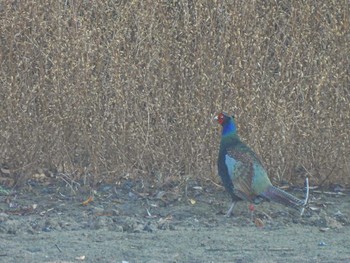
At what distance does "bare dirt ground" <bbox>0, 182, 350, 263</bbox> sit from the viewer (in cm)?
635

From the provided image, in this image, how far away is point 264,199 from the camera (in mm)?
7512

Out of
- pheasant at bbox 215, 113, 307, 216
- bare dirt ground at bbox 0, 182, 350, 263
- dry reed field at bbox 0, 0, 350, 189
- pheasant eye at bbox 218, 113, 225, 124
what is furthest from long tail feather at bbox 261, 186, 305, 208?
dry reed field at bbox 0, 0, 350, 189

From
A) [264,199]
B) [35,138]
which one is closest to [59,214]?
[35,138]

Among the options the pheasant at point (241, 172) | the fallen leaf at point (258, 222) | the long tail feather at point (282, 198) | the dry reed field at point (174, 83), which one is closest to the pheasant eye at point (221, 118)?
the pheasant at point (241, 172)

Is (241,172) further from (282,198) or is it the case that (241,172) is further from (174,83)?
(174,83)

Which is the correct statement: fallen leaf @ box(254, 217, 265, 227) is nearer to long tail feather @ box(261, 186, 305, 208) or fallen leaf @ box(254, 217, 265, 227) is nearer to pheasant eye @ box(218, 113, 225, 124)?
long tail feather @ box(261, 186, 305, 208)

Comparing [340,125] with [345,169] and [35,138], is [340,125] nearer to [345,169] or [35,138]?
[345,169]

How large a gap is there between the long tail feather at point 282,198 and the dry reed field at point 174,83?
35.7 inches

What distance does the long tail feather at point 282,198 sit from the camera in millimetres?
7329

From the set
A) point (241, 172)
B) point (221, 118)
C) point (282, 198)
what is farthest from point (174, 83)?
point (282, 198)

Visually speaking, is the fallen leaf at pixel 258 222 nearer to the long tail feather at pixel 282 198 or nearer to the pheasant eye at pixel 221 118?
the long tail feather at pixel 282 198

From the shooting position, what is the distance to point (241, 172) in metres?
7.57

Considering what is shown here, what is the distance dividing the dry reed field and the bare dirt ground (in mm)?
322

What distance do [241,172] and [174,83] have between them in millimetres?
1194
